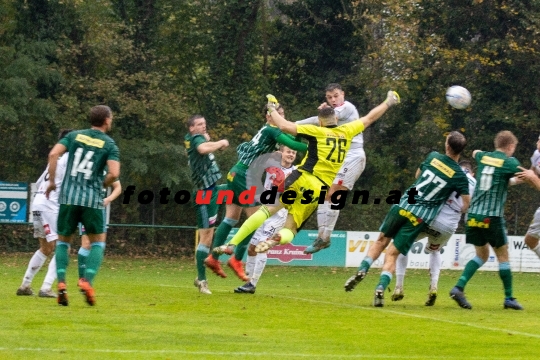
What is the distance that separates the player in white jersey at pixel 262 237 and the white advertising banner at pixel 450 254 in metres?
9.83

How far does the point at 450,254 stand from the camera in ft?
87.6

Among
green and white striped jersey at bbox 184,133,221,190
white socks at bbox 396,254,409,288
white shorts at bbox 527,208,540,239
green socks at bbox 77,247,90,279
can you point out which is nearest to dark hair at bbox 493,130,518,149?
white socks at bbox 396,254,409,288

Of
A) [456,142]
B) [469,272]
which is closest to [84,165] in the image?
[456,142]

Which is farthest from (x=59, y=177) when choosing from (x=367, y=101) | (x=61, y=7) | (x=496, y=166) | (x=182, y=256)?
(x=367, y=101)

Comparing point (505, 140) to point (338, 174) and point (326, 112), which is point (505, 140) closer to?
point (326, 112)

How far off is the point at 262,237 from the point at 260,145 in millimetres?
3114

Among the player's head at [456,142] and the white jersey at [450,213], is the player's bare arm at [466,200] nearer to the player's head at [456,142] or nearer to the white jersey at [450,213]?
the white jersey at [450,213]

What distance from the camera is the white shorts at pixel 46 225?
1311 centimetres

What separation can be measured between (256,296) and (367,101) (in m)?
21.1

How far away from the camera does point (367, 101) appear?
1351 inches

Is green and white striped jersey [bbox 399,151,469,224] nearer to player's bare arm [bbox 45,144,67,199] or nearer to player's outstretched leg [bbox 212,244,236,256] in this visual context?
player's outstretched leg [bbox 212,244,236,256]

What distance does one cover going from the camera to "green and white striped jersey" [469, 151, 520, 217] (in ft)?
41.3

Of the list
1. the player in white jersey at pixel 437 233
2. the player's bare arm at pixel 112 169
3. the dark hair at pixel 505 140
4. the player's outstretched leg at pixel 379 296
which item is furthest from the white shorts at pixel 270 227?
the player's bare arm at pixel 112 169

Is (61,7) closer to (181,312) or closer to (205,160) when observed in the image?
(205,160)
